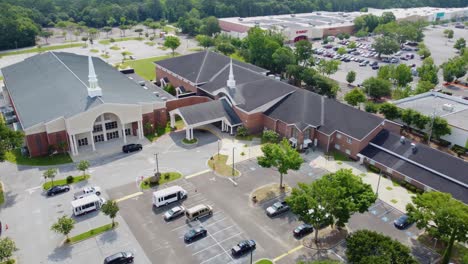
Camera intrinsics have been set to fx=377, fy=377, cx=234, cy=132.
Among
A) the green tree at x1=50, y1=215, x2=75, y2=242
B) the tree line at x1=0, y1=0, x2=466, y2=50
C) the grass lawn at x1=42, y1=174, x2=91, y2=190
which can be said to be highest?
the tree line at x1=0, y1=0, x2=466, y2=50

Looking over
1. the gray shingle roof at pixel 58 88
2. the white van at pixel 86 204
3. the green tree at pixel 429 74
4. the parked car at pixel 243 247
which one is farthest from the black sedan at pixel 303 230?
the green tree at pixel 429 74

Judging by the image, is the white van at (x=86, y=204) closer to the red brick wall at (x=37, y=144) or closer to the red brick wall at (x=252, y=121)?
the red brick wall at (x=37, y=144)

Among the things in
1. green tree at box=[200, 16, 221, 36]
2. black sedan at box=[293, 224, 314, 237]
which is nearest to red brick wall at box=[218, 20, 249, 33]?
green tree at box=[200, 16, 221, 36]

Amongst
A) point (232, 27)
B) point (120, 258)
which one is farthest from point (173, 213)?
point (232, 27)

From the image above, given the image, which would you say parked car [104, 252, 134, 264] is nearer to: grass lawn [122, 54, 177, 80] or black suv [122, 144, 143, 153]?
black suv [122, 144, 143, 153]

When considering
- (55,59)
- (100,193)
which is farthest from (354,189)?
(55,59)

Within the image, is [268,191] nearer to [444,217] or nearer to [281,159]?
[281,159]

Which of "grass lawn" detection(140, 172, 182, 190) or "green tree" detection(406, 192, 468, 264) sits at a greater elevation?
"green tree" detection(406, 192, 468, 264)
